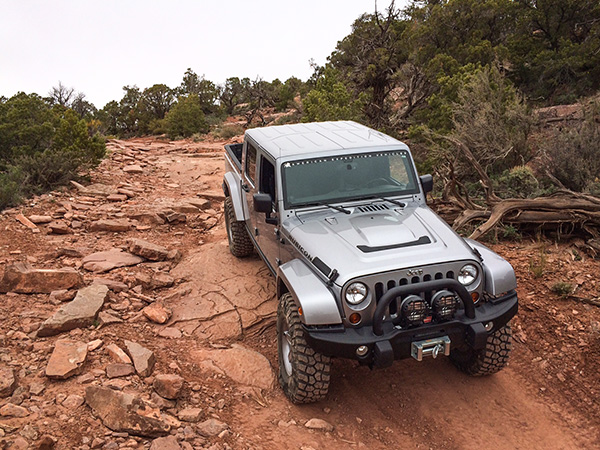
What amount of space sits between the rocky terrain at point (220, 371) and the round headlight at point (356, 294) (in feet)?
3.33

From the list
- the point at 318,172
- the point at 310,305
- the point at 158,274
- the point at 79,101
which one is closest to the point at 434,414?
the point at 310,305

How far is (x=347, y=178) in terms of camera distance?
5168mm

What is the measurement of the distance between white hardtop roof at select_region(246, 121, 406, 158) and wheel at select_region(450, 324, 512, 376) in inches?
81.7

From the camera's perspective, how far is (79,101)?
31500 mm

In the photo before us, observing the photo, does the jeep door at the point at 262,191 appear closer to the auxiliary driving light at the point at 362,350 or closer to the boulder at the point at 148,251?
the boulder at the point at 148,251

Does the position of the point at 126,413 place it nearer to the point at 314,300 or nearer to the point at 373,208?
the point at 314,300

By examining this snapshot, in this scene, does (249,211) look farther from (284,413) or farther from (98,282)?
(284,413)

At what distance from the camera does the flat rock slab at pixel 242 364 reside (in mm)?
4610

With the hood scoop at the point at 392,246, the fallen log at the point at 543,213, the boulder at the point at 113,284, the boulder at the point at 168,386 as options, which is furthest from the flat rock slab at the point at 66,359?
the fallen log at the point at 543,213

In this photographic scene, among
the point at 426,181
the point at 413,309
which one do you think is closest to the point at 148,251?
the point at 426,181

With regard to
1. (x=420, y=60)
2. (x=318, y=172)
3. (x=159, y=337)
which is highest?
(x=420, y=60)

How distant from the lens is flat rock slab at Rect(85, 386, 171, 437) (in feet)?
11.8

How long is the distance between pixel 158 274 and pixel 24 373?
2.51 metres

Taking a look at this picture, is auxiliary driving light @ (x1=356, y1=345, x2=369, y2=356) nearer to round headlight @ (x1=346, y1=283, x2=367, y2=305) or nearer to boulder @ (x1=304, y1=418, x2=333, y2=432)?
round headlight @ (x1=346, y1=283, x2=367, y2=305)
